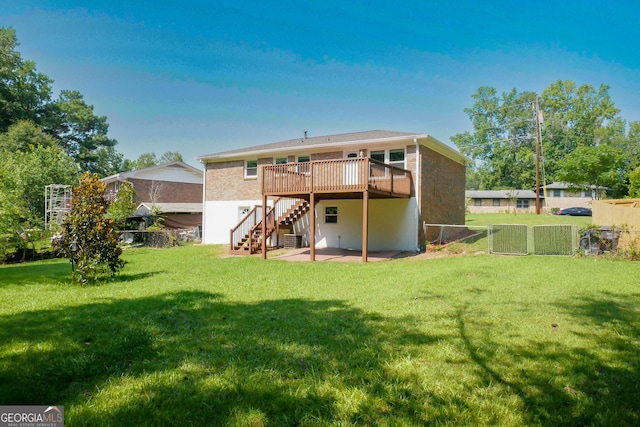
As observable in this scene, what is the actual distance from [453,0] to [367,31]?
4.91 meters

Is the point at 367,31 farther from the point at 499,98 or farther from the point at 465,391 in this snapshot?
the point at 499,98

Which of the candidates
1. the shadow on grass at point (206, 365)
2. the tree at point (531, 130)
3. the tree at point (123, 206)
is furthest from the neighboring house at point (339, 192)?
the tree at point (531, 130)

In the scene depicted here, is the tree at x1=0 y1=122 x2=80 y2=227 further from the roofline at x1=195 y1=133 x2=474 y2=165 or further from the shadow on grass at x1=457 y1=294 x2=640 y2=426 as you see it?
the shadow on grass at x1=457 y1=294 x2=640 y2=426

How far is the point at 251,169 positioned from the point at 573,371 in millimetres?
18775

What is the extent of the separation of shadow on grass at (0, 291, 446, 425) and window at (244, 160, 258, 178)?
15.2 metres

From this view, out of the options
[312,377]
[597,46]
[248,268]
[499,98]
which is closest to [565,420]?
[312,377]

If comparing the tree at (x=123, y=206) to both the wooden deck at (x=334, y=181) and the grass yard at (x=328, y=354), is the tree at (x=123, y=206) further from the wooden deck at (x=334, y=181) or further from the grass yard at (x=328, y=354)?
the grass yard at (x=328, y=354)

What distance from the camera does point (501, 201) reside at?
54.7m

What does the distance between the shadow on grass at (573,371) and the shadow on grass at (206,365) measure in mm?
811

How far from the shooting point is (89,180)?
8.95 metres

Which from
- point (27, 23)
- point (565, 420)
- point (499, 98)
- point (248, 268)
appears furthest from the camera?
point (499, 98)

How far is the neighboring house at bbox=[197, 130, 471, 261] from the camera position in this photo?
47.4 feet

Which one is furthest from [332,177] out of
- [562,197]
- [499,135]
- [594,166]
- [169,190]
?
[499,135]

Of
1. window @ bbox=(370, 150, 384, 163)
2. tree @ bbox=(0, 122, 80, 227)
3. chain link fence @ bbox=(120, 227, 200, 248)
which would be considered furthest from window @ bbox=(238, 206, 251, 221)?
tree @ bbox=(0, 122, 80, 227)
